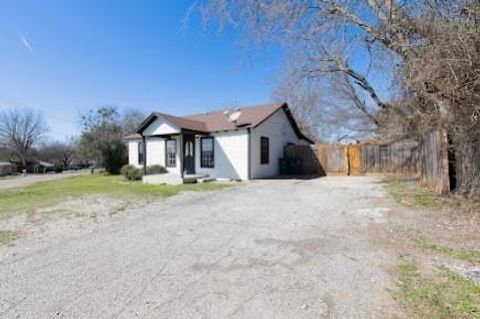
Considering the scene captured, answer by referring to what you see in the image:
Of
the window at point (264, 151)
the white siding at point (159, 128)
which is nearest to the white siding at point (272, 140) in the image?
the window at point (264, 151)

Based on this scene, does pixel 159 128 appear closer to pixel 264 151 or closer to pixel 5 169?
pixel 264 151

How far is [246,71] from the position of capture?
31.9 ft

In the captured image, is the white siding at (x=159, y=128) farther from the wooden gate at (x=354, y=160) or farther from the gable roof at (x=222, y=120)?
the wooden gate at (x=354, y=160)

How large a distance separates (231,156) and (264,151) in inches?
89.7

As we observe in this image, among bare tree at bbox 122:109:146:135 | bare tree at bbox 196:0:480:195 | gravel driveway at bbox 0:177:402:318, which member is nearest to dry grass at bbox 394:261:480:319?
gravel driveway at bbox 0:177:402:318

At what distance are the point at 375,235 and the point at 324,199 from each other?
13.7 ft

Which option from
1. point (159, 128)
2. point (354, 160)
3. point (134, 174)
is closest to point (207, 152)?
point (159, 128)

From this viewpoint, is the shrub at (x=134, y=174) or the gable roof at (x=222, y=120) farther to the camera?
the shrub at (x=134, y=174)

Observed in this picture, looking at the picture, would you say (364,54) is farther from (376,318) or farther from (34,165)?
(34,165)

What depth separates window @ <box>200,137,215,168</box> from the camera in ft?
58.8

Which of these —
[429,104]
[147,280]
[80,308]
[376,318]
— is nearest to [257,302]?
[376,318]

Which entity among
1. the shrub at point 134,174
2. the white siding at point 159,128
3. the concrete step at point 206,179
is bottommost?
the concrete step at point 206,179

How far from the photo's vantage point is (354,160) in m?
19.2

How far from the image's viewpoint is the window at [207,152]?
17922 mm
